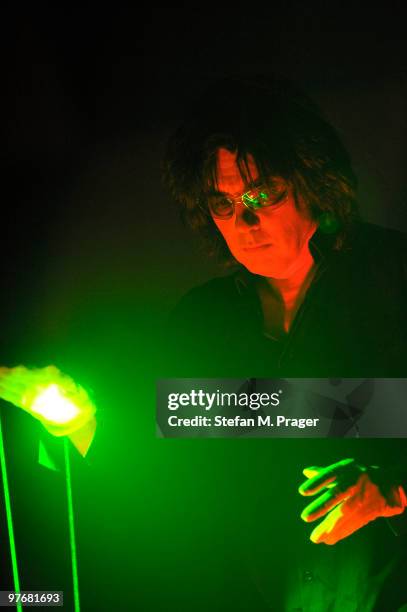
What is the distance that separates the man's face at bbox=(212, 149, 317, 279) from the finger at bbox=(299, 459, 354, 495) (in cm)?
64

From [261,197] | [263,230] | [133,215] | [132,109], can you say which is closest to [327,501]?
[263,230]

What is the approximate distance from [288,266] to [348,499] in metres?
0.79

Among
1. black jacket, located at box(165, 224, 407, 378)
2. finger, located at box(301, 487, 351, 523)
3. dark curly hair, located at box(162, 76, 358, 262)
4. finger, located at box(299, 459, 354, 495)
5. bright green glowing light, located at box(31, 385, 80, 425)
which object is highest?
dark curly hair, located at box(162, 76, 358, 262)

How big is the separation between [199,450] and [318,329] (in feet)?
1.85

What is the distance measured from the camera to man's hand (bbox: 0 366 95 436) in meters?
2.17

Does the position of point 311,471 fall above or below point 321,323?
below

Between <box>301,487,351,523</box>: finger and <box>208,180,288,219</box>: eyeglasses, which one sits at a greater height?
<box>208,180,288,219</box>: eyeglasses

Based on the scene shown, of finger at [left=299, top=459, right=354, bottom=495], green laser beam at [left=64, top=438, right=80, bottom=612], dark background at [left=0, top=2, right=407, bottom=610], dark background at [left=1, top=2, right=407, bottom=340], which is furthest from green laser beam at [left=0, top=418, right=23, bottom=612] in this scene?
finger at [left=299, top=459, right=354, bottom=495]

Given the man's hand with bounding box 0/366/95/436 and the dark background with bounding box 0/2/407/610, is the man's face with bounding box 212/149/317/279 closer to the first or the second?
the dark background with bounding box 0/2/407/610

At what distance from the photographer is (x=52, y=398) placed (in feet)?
7.13

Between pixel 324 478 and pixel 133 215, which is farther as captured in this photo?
pixel 133 215

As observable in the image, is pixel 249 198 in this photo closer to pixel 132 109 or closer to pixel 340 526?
pixel 132 109

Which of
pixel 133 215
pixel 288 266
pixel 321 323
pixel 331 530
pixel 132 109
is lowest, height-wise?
pixel 331 530

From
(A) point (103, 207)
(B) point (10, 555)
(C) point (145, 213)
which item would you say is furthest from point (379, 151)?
(B) point (10, 555)
